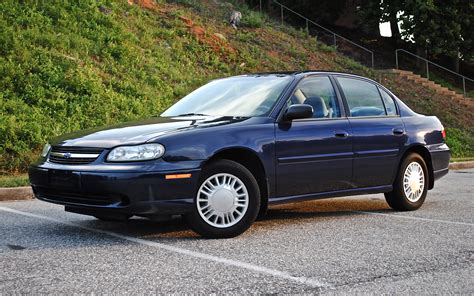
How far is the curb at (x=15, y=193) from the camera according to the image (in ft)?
31.0

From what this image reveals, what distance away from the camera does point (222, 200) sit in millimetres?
5910

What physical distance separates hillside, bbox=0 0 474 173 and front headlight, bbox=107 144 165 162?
7.41 meters

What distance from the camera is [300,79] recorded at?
695 cm

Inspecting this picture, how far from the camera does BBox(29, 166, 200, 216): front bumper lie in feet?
18.2

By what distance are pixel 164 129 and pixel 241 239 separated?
1.21m

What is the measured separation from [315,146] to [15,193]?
4960 millimetres

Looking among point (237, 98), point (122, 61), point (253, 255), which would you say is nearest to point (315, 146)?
point (237, 98)

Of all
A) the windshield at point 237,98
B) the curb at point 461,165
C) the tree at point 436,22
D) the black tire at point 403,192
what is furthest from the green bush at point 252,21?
the windshield at point 237,98

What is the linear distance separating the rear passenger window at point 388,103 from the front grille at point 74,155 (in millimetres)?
3617

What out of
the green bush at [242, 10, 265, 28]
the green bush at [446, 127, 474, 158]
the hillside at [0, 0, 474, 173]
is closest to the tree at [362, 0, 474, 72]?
the hillside at [0, 0, 474, 173]

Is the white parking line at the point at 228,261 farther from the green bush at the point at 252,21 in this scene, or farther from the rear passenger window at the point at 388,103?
the green bush at the point at 252,21

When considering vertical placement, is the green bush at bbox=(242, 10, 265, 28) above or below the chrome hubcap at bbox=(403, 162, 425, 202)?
above

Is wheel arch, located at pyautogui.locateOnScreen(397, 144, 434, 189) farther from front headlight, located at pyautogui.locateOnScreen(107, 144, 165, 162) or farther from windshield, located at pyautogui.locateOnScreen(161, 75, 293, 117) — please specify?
front headlight, located at pyautogui.locateOnScreen(107, 144, 165, 162)

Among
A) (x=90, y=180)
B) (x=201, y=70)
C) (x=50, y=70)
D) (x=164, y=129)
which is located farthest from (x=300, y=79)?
(x=201, y=70)
